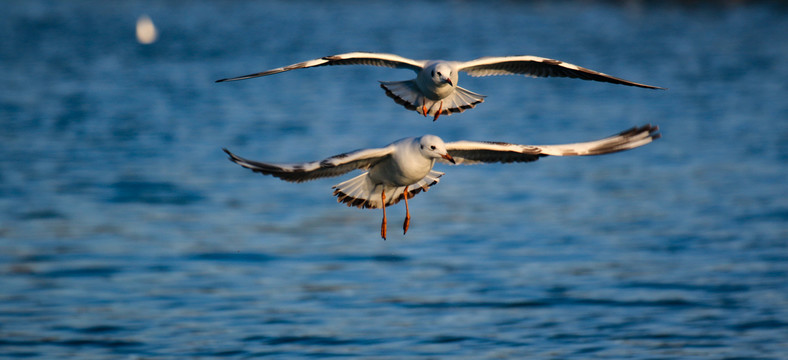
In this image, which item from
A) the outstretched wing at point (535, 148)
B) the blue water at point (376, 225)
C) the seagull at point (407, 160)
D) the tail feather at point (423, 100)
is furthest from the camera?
the blue water at point (376, 225)

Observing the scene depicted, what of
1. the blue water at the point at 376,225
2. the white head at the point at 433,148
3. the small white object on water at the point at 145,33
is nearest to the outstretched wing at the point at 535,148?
the white head at the point at 433,148

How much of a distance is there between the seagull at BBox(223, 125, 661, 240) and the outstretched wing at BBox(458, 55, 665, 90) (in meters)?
0.79

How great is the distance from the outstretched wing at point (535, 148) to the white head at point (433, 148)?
0.39 meters

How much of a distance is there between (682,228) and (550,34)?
42.6 meters

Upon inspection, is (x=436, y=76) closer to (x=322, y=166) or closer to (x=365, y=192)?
(x=365, y=192)

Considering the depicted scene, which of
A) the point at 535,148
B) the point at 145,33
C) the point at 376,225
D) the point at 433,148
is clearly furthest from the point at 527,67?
the point at 145,33

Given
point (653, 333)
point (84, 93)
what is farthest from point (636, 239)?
point (84, 93)

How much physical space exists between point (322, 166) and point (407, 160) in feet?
3.19

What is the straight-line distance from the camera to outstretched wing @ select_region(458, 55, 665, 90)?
38.7 ft

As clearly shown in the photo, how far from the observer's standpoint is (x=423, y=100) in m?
11.6

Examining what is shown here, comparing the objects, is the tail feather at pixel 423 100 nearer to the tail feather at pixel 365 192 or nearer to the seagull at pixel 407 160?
the seagull at pixel 407 160

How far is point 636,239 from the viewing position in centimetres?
2314

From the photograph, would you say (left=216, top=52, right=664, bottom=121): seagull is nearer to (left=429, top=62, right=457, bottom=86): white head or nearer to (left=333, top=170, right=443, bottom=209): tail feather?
(left=429, top=62, right=457, bottom=86): white head

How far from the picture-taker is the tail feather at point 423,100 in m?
11.5
